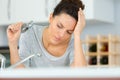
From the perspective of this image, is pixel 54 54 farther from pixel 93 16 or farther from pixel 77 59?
pixel 93 16

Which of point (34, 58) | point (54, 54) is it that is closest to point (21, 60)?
point (34, 58)

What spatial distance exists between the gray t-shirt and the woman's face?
47mm

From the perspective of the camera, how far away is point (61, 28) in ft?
5.16

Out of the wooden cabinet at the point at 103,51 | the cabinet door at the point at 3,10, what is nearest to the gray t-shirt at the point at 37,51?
the wooden cabinet at the point at 103,51

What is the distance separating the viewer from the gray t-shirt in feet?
5.03

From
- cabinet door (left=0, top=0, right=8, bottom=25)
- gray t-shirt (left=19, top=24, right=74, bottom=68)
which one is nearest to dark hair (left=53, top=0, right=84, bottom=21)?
gray t-shirt (left=19, top=24, right=74, bottom=68)

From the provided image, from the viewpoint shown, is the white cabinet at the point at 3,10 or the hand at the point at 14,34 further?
the white cabinet at the point at 3,10

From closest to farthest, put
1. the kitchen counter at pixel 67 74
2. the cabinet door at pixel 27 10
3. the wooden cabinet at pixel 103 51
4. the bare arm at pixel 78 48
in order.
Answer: the kitchen counter at pixel 67 74 → the bare arm at pixel 78 48 → the wooden cabinet at pixel 103 51 → the cabinet door at pixel 27 10

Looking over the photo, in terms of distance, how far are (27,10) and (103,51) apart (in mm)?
676

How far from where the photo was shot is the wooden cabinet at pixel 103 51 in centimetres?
194

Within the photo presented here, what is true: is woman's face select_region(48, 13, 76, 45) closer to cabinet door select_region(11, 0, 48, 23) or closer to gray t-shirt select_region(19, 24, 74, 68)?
gray t-shirt select_region(19, 24, 74, 68)

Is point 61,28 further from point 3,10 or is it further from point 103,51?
point 3,10

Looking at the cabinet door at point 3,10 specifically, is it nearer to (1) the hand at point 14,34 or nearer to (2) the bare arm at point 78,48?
(1) the hand at point 14,34

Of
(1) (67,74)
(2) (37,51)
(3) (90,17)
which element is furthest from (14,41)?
(1) (67,74)
